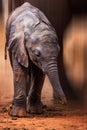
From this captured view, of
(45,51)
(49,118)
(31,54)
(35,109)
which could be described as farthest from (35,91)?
(45,51)

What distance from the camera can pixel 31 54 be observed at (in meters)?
7.34

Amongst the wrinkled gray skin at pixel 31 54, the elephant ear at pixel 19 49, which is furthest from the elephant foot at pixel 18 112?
the elephant ear at pixel 19 49

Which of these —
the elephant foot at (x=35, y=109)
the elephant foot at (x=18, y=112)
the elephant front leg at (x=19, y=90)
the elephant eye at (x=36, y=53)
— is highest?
the elephant eye at (x=36, y=53)

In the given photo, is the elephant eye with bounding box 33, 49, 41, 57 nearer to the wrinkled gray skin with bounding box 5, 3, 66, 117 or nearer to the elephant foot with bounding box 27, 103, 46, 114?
the wrinkled gray skin with bounding box 5, 3, 66, 117

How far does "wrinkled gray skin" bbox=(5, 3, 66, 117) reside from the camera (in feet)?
23.7

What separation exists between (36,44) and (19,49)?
0.27 meters

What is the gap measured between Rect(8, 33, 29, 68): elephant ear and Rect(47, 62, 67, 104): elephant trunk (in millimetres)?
346

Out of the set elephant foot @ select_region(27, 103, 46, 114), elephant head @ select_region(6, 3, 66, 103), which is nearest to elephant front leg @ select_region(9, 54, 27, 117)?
elephant head @ select_region(6, 3, 66, 103)

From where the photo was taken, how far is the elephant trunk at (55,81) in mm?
6969

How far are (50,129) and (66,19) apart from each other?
2.76 metres

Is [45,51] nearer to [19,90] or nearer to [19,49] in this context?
[19,49]

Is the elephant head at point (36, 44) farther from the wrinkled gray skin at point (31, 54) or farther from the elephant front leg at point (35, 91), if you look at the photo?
the elephant front leg at point (35, 91)

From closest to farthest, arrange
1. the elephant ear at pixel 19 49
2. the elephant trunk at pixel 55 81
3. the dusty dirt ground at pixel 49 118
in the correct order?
the dusty dirt ground at pixel 49 118 < the elephant trunk at pixel 55 81 < the elephant ear at pixel 19 49

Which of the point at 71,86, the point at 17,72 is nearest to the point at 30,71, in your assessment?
the point at 17,72
